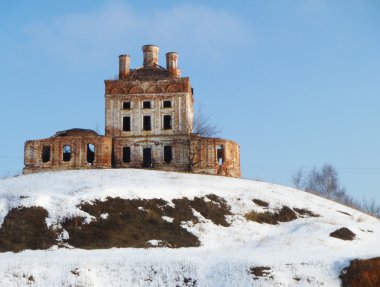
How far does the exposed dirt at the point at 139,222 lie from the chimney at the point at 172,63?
21.2 m

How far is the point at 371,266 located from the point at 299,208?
37.7ft

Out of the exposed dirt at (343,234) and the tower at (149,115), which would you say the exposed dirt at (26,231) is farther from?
the tower at (149,115)

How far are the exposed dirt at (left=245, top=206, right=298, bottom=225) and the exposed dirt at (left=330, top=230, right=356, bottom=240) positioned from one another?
12.9 ft

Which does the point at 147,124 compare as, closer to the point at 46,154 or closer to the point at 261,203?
the point at 46,154

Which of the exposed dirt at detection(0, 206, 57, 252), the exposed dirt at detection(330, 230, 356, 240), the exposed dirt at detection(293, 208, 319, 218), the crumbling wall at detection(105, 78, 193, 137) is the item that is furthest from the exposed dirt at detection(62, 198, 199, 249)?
the crumbling wall at detection(105, 78, 193, 137)

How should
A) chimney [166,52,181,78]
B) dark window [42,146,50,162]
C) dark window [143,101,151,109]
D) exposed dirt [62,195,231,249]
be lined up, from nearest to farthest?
exposed dirt [62,195,231,249], dark window [42,146,50,162], dark window [143,101,151,109], chimney [166,52,181,78]

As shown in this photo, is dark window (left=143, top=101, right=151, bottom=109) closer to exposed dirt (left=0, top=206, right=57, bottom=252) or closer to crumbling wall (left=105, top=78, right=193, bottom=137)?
crumbling wall (left=105, top=78, right=193, bottom=137)

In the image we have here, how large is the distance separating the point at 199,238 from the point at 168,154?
2165 centimetres

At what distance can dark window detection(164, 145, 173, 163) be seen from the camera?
172 feet

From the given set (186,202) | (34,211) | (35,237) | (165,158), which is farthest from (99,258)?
(165,158)

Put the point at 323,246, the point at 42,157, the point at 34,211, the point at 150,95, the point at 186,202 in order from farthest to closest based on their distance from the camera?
the point at 150,95 → the point at 42,157 → the point at 186,202 → the point at 34,211 → the point at 323,246

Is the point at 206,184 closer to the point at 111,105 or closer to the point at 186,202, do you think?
the point at 186,202

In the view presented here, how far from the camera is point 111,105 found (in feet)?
179

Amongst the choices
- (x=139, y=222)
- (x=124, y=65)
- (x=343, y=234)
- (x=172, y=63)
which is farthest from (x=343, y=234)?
(x=124, y=65)
